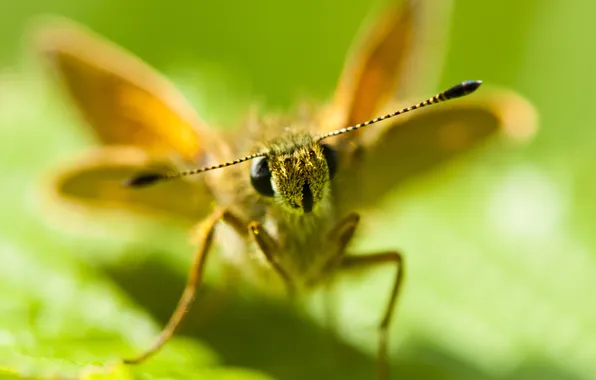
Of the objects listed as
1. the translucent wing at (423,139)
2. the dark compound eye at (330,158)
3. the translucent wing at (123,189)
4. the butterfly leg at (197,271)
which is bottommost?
the butterfly leg at (197,271)

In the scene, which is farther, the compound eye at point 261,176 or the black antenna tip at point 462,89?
the compound eye at point 261,176

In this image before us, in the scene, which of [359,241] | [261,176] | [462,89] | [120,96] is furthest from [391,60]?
[120,96]

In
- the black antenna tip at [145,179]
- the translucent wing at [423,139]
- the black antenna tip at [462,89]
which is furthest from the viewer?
the translucent wing at [423,139]

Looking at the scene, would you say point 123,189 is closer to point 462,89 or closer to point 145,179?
point 145,179

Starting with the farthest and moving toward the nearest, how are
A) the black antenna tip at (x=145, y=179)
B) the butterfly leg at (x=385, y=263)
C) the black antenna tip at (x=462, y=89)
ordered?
1. the butterfly leg at (x=385, y=263)
2. the black antenna tip at (x=145, y=179)
3. the black antenna tip at (x=462, y=89)

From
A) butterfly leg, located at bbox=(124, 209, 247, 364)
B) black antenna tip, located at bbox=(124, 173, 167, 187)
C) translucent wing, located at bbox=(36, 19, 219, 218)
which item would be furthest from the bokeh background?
black antenna tip, located at bbox=(124, 173, 167, 187)

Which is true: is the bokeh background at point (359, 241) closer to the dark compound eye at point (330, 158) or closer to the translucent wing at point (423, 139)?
the translucent wing at point (423, 139)

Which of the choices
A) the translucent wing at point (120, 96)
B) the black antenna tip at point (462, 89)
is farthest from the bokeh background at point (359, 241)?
the black antenna tip at point (462, 89)
